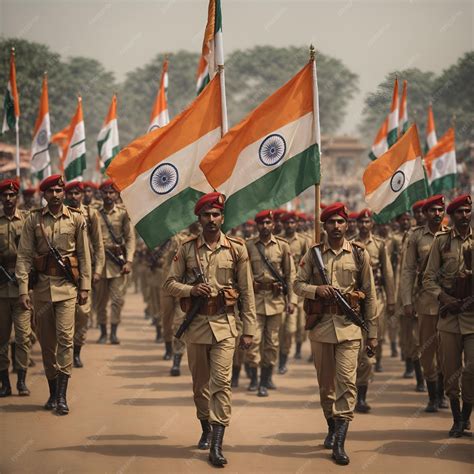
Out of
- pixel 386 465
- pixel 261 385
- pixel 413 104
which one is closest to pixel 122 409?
pixel 261 385

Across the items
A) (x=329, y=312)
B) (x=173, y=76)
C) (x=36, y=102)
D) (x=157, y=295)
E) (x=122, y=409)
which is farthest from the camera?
(x=173, y=76)

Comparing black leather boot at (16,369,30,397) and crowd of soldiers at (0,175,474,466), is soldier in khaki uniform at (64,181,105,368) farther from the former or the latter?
black leather boot at (16,369,30,397)

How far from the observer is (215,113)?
8.54 meters

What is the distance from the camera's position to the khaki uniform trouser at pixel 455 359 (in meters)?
7.93

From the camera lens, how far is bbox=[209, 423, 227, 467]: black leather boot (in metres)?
6.89

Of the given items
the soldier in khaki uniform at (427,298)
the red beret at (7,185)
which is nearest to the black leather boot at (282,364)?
the soldier in khaki uniform at (427,298)

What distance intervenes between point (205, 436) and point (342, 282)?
6.26ft

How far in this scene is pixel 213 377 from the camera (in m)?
7.21

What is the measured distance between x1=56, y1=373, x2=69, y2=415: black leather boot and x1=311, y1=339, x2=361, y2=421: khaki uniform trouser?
9.36ft

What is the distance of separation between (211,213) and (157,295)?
9.31 metres

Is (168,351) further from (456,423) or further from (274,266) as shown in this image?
(456,423)

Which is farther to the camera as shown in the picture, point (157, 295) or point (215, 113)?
point (157, 295)

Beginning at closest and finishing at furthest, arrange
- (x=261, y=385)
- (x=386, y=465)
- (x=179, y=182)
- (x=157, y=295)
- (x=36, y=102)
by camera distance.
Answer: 1. (x=386, y=465)
2. (x=179, y=182)
3. (x=261, y=385)
4. (x=157, y=295)
5. (x=36, y=102)

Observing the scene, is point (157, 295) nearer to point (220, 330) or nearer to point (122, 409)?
point (122, 409)
